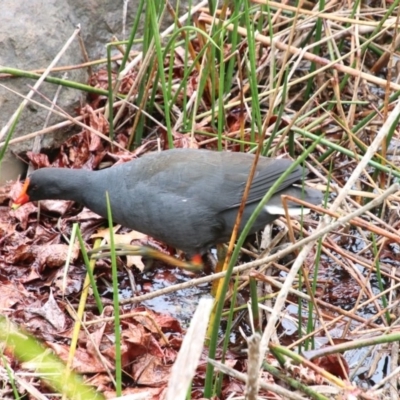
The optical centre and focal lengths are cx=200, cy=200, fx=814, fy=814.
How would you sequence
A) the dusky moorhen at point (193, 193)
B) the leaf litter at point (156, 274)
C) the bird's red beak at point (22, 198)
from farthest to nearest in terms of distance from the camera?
1. the bird's red beak at point (22, 198)
2. the dusky moorhen at point (193, 193)
3. the leaf litter at point (156, 274)

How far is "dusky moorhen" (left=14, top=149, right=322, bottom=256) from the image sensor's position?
140 inches

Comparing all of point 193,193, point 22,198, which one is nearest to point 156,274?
point 193,193

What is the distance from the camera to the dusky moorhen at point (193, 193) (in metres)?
3.56

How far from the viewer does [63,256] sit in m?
3.72

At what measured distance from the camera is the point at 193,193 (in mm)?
3574

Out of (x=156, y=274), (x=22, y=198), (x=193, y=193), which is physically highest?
(x=193, y=193)

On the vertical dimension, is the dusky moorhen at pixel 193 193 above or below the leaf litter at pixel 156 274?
above

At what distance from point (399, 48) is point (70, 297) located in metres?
2.48

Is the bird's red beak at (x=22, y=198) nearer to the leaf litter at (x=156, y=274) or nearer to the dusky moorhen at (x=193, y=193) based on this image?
the leaf litter at (x=156, y=274)

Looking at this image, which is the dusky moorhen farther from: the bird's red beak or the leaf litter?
the bird's red beak

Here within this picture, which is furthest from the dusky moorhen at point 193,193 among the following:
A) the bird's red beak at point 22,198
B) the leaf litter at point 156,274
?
the bird's red beak at point 22,198

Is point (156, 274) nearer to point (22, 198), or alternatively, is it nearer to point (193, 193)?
point (193, 193)

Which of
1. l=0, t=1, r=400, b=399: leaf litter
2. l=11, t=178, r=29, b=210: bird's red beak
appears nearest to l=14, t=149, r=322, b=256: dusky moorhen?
l=0, t=1, r=400, b=399: leaf litter

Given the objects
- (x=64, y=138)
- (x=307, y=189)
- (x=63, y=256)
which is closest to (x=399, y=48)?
(x=307, y=189)
